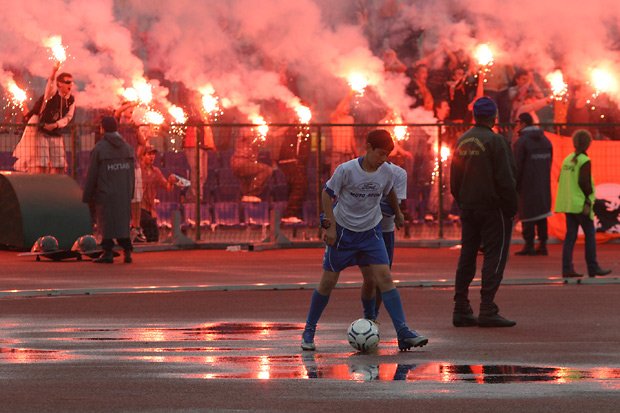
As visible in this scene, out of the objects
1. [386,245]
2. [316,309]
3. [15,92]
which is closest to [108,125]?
[386,245]

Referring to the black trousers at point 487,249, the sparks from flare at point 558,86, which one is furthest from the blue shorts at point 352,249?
the sparks from flare at point 558,86

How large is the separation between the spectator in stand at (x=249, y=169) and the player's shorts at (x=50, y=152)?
2.65 meters

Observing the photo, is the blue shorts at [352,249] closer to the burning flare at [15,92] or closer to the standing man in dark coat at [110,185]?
the standing man in dark coat at [110,185]

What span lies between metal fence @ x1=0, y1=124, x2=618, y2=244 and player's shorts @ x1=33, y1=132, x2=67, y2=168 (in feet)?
0.40

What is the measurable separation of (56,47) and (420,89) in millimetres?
7493

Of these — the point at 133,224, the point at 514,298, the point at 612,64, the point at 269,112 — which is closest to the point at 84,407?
the point at 514,298

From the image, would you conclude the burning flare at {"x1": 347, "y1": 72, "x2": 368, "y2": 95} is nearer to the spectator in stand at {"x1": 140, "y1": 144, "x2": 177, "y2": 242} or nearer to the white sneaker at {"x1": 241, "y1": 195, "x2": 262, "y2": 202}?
the white sneaker at {"x1": 241, "y1": 195, "x2": 262, "y2": 202}

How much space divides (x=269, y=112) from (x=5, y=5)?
587 cm

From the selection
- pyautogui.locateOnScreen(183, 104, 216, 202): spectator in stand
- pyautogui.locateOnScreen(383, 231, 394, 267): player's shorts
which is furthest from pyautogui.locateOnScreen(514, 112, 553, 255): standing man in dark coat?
pyautogui.locateOnScreen(383, 231, 394, 267): player's shorts

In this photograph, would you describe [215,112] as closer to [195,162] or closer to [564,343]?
[195,162]

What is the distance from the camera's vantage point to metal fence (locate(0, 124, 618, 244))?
29453 millimetres

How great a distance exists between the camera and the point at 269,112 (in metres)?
38.7

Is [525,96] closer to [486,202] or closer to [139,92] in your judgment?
[139,92]

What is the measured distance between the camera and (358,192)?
13641 mm
